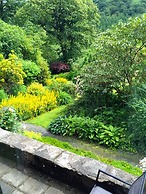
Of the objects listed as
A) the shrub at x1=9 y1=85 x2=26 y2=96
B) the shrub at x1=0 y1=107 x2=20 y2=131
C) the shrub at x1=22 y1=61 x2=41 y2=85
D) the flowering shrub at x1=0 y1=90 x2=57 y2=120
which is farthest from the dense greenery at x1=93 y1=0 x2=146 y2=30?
the shrub at x1=0 y1=107 x2=20 y2=131

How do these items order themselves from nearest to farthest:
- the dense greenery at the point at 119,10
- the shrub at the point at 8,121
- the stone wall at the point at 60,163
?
1. the stone wall at the point at 60,163
2. the shrub at the point at 8,121
3. the dense greenery at the point at 119,10

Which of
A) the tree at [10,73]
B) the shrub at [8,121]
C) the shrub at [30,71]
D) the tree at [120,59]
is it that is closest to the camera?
the shrub at [8,121]

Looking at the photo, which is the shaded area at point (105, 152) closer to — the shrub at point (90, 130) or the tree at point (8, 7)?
the shrub at point (90, 130)

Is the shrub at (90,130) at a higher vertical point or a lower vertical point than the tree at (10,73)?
lower

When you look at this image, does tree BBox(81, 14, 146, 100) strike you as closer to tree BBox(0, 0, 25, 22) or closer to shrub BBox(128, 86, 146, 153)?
shrub BBox(128, 86, 146, 153)

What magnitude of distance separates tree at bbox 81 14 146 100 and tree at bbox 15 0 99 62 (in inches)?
258

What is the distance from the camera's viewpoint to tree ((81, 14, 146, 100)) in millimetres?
6449

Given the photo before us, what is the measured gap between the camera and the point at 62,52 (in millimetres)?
14414

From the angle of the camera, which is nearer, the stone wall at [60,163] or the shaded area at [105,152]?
the stone wall at [60,163]

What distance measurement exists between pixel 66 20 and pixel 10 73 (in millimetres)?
6233

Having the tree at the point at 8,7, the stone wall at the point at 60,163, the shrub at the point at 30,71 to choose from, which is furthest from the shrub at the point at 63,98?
the tree at the point at 8,7

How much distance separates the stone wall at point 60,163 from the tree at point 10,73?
5.32 m

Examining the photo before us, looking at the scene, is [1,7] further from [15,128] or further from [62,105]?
[15,128]

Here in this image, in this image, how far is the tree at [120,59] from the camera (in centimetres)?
645
